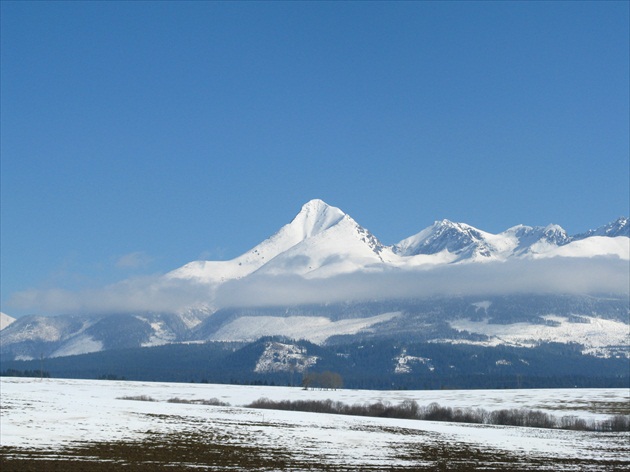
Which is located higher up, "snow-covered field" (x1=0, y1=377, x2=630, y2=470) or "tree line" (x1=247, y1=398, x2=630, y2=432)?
"snow-covered field" (x1=0, y1=377, x2=630, y2=470)

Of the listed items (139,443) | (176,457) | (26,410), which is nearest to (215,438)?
(139,443)

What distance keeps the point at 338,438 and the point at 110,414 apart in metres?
34.0

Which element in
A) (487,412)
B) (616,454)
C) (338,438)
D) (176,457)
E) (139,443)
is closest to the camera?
(176,457)

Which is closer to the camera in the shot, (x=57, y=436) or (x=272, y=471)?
(x=272, y=471)

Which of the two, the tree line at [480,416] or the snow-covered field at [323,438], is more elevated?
the snow-covered field at [323,438]

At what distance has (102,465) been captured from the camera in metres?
62.6

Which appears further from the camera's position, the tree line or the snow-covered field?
the tree line

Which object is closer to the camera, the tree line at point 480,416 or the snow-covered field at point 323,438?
the snow-covered field at point 323,438

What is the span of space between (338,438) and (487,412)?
314ft

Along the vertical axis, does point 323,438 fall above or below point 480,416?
above

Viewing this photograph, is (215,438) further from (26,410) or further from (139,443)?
(26,410)

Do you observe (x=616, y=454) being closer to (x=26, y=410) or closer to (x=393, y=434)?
(x=393, y=434)

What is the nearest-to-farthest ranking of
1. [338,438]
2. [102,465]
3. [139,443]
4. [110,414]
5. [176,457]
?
[102,465] < [176,457] < [139,443] < [338,438] < [110,414]

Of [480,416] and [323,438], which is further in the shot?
[480,416]
